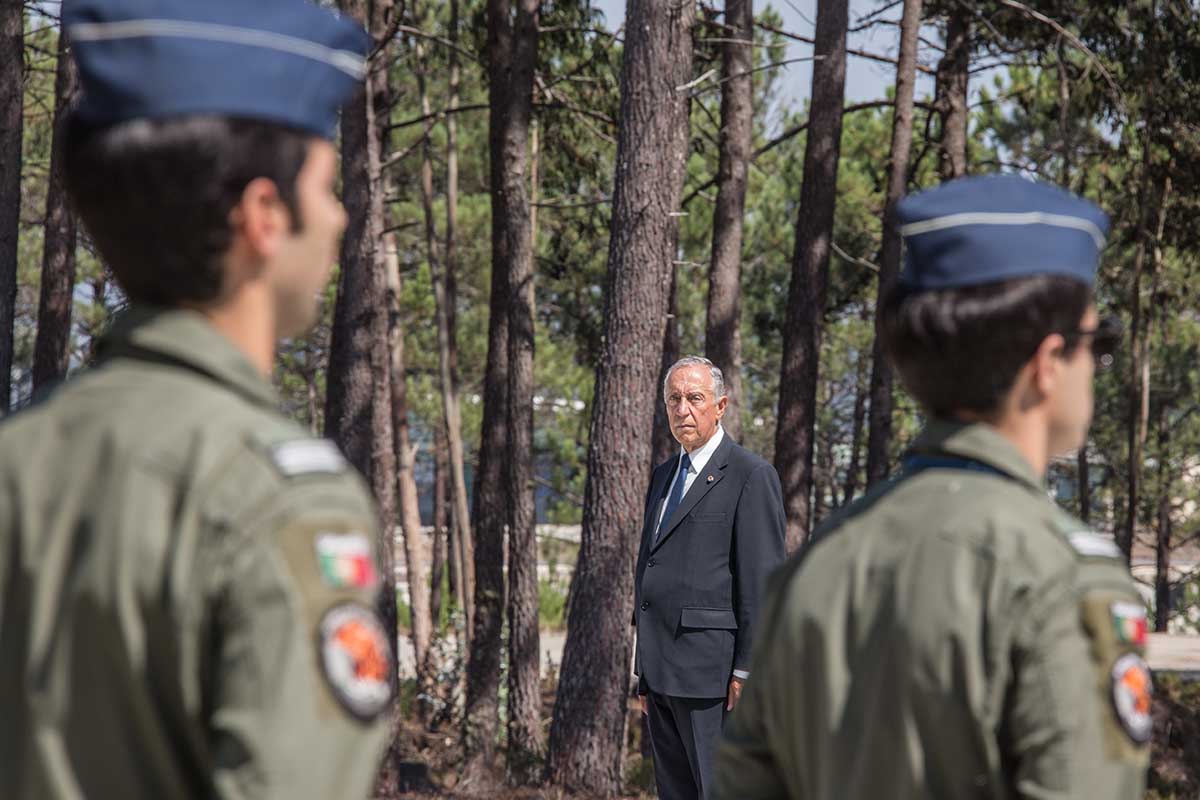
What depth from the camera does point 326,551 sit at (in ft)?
4.44

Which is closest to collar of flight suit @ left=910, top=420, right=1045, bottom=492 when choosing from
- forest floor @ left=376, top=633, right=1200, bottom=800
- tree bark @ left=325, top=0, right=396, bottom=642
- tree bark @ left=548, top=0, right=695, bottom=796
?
tree bark @ left=548, top=0, right=695, bottom=796

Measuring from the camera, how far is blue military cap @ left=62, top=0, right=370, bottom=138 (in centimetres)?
145

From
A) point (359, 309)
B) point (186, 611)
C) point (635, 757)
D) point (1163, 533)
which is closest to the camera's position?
point (186, 611)

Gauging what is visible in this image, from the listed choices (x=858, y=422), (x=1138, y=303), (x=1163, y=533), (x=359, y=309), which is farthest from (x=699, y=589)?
(x=1163, y=533)

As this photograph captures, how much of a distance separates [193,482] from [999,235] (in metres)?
1.04

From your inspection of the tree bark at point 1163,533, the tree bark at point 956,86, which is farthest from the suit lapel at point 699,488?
the tree bark at point 1163,533

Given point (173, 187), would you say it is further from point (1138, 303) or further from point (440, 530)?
point (440, 530)

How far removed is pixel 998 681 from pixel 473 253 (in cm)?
2755

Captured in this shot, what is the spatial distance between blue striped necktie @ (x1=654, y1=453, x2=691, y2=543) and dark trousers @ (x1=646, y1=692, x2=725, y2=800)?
67 centimetres

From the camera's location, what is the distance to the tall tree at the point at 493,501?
43.1 ft

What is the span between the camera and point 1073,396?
190cm

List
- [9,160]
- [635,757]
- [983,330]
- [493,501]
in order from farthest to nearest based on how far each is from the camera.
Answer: [493,501]
[635,757]
[9,160]
[983,330]

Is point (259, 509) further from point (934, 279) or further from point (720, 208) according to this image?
point (720, 208)

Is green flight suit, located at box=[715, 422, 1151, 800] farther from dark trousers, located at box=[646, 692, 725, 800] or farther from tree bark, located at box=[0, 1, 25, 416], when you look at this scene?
tree bark, located at box=[0, 1, 25, 416]
